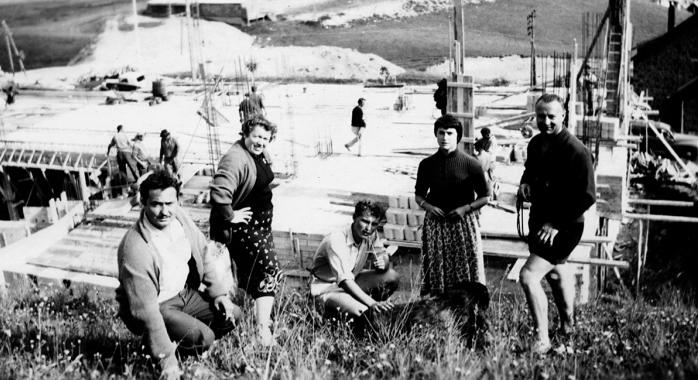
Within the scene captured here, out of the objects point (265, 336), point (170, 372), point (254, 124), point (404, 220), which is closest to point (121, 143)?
point (404, 220)

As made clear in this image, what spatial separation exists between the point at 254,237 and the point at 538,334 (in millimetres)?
1906

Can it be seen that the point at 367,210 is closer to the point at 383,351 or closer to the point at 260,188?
the point at 260,188

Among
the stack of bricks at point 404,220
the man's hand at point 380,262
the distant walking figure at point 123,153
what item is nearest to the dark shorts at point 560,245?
the man's hand at point 380,262

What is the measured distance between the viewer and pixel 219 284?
434 cm

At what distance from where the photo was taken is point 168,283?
410 cm

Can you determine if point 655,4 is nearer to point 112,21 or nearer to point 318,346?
point 112,21

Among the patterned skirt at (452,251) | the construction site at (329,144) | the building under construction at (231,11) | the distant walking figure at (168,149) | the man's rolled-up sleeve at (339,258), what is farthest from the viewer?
the building under construction at (231,11)

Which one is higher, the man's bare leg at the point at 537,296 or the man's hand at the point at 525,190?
the man's hand at the point at 525,190

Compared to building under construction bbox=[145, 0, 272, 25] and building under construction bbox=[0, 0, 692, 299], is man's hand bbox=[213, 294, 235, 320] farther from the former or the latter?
building under construction bbox=[145, 0, 272, 25]

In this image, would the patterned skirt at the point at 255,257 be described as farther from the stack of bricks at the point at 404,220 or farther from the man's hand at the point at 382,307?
the stack of bricks at the point at 404,220

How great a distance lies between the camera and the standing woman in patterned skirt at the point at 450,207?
17.3 feet

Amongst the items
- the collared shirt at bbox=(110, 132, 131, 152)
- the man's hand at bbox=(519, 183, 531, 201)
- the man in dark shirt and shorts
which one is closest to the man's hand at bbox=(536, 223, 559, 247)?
the man in dark shirt and shorts

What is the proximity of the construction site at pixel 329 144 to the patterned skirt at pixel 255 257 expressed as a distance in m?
Result: 1.69

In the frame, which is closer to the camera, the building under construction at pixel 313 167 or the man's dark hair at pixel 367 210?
the man's dark hair at pixel 367 210
